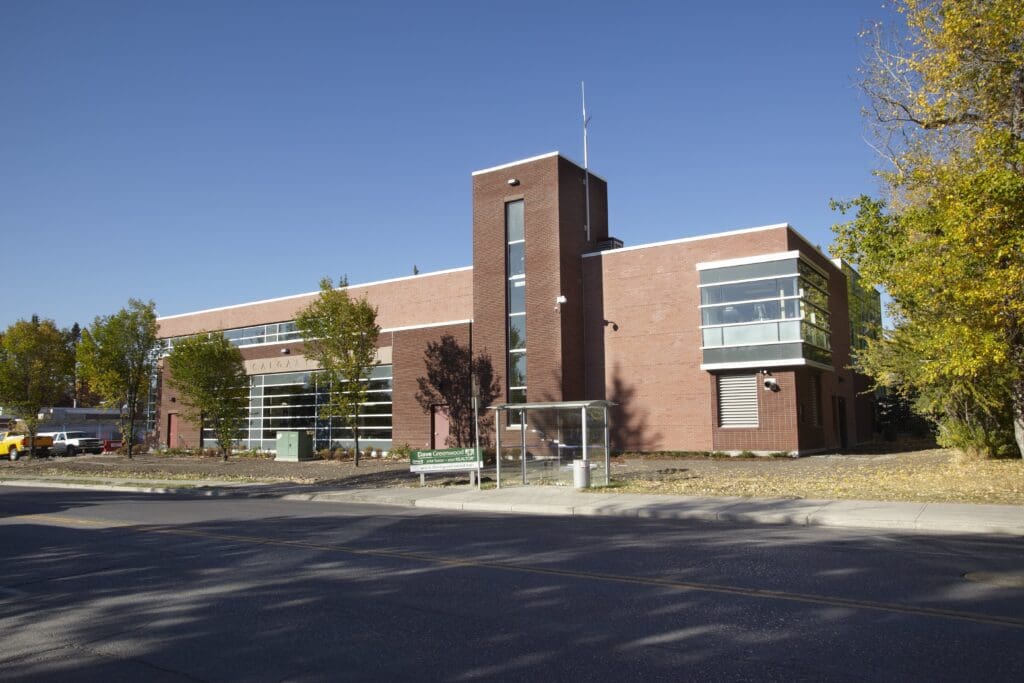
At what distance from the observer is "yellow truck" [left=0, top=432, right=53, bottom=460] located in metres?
46.5

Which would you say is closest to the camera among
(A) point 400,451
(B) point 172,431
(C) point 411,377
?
(A) point 400,451

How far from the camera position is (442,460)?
2073 cm

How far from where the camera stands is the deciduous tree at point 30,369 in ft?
141

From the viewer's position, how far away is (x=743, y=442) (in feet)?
90.3

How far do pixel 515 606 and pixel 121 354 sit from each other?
39042 millimetres

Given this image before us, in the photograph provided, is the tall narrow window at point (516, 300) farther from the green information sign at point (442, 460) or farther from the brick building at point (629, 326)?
the green information sign at point (442, 460)

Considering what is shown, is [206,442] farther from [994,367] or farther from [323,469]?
[994,367]

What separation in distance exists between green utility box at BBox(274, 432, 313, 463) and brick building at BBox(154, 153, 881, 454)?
266cm

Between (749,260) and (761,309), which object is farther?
(749,260)

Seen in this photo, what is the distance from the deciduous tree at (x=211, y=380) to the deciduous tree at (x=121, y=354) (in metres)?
4.21

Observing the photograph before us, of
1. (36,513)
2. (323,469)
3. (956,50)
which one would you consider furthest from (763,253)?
(36,513)

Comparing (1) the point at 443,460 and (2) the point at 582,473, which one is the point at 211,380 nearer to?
(1) the point at 443,460

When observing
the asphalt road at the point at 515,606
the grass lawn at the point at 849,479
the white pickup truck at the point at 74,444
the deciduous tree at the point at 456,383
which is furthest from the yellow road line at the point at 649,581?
the white pickup truck at the point at 74,444

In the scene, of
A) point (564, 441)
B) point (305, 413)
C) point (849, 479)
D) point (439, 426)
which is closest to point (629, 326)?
point (439, 426)
